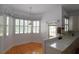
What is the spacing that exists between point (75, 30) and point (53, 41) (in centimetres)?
39

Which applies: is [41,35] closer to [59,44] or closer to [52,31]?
[52,31]

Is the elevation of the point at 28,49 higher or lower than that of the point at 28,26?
lower

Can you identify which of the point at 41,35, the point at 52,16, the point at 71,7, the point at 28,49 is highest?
the point at 71,7

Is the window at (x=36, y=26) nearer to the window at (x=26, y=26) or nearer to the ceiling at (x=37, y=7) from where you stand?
the window at (x=26, y=26)

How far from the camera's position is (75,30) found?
4.42ft

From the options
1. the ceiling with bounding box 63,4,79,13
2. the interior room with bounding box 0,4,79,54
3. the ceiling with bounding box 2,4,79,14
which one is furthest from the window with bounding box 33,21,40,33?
the ceiling with bounding box 63,4,79,13

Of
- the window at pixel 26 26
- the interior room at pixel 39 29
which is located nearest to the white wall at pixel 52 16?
the interior room at pixel 39 29

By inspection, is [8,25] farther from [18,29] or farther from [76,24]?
[76,24]

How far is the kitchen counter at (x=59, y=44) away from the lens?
131 centimetres

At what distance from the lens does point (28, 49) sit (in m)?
1.34

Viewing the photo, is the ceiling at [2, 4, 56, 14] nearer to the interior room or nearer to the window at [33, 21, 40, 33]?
the interior room

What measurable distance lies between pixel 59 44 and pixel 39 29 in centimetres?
40

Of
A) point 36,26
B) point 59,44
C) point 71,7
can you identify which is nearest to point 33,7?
point 36,26
